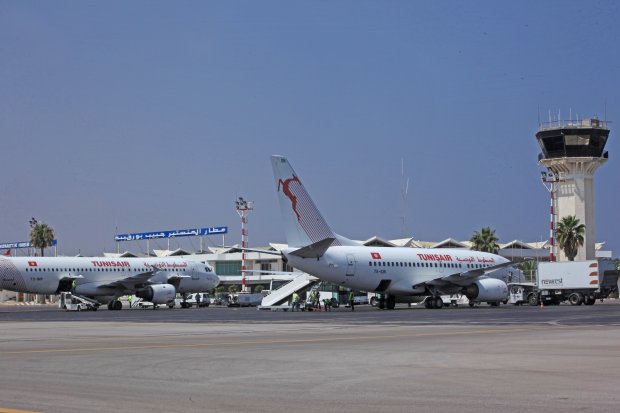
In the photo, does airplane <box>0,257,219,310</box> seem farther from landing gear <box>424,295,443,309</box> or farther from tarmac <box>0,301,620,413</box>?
tarmac <box>0,301,620,413</box>

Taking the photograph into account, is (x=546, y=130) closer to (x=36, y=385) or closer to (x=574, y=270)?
(x=574, y=270)

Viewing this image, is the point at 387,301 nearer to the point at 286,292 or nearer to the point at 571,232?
the point at 286,292

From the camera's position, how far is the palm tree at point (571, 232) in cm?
10250

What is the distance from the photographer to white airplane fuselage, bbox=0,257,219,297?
209 feet

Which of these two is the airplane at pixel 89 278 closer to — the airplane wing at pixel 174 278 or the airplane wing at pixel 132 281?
the airplane wing at pixel 132 281

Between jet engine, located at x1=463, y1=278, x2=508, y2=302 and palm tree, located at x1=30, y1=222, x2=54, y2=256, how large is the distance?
299 ft

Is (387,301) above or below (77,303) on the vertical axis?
above

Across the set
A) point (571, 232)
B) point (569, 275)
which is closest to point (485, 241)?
point (571, 232)

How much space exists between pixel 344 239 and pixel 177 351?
126ft

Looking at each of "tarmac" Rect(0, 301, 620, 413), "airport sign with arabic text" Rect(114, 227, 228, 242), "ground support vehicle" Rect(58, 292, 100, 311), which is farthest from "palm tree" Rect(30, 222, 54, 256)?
"tarmac" Rect(0, 301, 620, 413)

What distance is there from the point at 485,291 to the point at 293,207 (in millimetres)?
16098

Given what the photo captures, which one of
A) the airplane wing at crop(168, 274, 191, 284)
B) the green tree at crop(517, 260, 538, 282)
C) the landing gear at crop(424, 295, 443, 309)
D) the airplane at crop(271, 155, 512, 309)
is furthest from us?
the green tree at crop(517, 260, 538, 282)

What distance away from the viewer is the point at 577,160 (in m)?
99.9

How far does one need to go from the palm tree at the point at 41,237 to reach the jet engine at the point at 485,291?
91.1 metres
